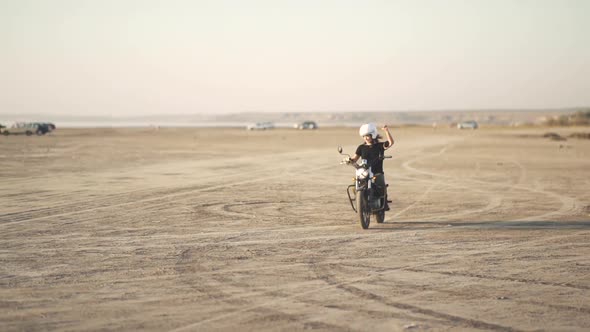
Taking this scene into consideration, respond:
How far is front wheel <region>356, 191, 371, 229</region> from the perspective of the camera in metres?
12.0

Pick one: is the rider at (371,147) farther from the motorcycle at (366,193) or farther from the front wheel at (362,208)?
the front wheel at (362,208)

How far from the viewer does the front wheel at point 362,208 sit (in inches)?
471

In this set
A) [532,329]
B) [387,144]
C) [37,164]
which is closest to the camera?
[532,329]

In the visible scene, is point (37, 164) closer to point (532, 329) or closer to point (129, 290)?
point (129, 290)

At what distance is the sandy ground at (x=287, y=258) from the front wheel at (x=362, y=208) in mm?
208

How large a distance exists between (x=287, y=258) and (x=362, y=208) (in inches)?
110

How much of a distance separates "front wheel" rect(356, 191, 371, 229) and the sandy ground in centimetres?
21

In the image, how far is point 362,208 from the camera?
12.0 meters

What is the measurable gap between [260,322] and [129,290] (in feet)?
6.40

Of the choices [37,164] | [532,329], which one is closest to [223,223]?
[532,329]

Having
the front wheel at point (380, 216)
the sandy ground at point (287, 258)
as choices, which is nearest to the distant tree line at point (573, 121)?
the sandy ground at point (287, 258)

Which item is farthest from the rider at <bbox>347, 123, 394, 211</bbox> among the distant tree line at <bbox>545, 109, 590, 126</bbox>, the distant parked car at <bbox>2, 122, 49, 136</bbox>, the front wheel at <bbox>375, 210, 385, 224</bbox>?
the distant tree line at <bbox>545, 109, 590, 126</bbox>

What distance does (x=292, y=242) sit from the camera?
10.9m

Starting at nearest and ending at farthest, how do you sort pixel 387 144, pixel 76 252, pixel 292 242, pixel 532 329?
pixel 532 329 → pixel 76 252 → pixel 292 242 → pixel 387 144
